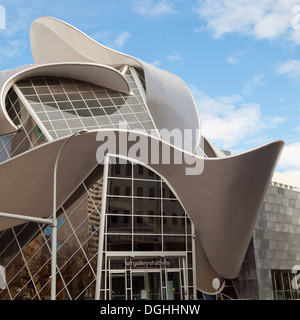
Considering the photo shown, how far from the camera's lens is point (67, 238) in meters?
20.3

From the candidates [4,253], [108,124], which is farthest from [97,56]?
[4,253]

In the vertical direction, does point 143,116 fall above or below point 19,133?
above

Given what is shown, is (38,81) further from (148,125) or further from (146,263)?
(146,263)

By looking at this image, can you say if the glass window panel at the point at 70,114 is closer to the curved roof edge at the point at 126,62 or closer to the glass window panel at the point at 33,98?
the glass window panel at the point at 33,98

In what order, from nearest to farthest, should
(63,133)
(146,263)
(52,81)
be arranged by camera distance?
(146,263) < (63,133) < (52,81)

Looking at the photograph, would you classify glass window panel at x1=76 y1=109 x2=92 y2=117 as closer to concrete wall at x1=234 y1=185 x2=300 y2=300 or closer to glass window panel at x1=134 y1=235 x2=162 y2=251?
glass window panel at x1=134 y1=235 x2=162 y2=251

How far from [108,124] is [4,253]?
30.9 feet

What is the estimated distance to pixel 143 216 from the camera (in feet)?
69.9

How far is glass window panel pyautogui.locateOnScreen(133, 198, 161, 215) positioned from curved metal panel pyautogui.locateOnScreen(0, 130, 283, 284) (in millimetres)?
1279

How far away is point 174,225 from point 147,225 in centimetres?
155

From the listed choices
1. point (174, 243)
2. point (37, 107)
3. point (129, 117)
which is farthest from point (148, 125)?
point (174, 243)

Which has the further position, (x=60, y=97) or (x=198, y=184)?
(x=60, y=97)

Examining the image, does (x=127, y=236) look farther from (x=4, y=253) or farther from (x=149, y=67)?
(x=149, y=67)
